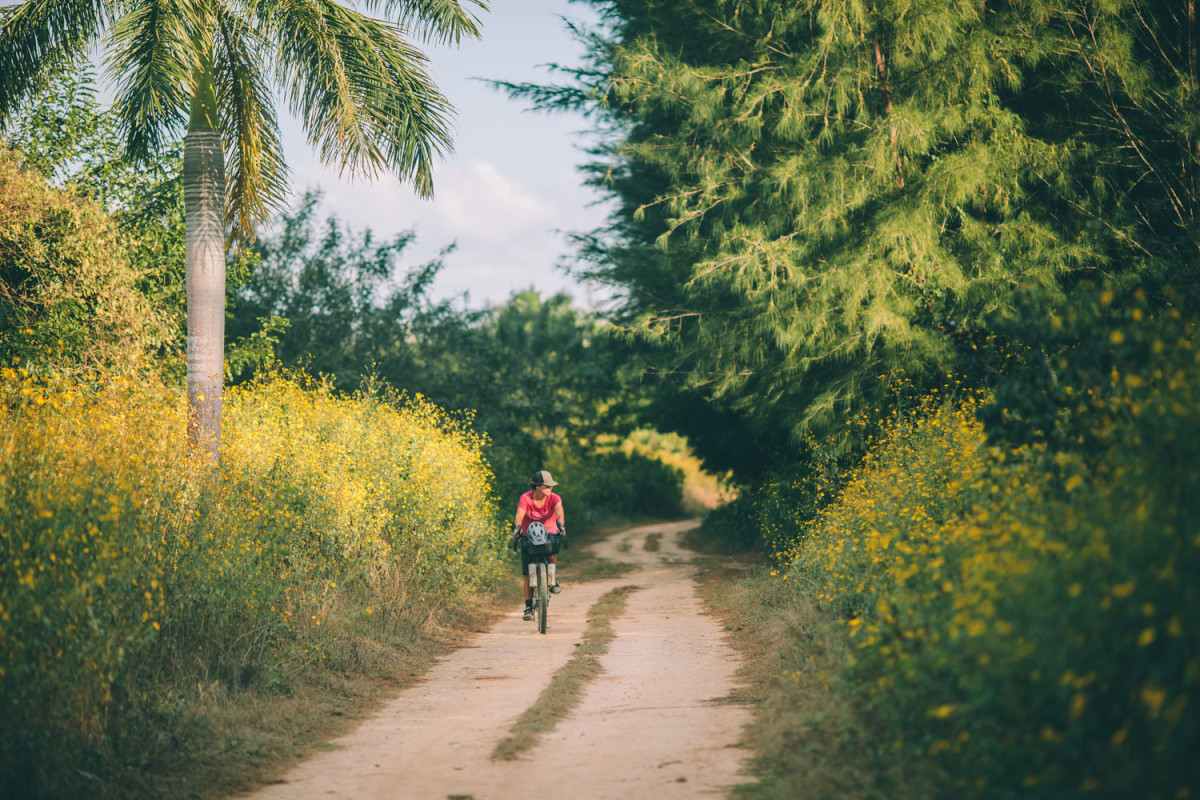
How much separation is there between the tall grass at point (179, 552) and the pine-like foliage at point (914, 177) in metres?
5.77

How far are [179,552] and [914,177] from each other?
Result: 1105 centimetres

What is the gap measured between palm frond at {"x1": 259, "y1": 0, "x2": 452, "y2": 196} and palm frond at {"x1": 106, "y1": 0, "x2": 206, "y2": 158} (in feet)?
3.51

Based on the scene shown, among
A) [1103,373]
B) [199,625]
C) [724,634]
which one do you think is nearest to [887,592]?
[1103,373]

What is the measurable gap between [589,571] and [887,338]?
9.75 metres

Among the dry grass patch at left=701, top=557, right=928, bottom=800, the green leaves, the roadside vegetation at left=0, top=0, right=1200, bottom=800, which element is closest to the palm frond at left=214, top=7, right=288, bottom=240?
the green leaves

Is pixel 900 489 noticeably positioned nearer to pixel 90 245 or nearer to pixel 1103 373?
pixel 1103 373

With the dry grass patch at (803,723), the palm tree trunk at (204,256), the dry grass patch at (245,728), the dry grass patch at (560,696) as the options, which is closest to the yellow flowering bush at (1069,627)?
the dry grass patch at (803,723)

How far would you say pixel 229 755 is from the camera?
5918 mm

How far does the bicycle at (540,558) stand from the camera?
1084 cm

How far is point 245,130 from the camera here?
11047 mm

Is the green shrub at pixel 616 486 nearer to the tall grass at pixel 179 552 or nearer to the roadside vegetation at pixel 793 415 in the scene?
the roadside vegetation at pixel 793 415

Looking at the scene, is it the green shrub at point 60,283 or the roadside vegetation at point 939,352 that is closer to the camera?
the roadside vegetation at point 939,352

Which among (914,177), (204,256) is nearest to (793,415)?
(914,177)

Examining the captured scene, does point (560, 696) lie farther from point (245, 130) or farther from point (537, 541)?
point (245, 130)
